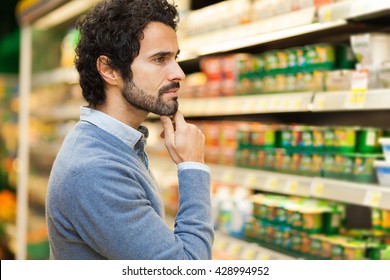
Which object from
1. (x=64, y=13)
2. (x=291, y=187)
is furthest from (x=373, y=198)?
(x=64, y=13)

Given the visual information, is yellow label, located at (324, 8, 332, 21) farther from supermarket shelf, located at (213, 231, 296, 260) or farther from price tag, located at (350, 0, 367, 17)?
supermarket shelf, located at (213, 231, 296, 260)

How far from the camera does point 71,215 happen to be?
141 centimetres

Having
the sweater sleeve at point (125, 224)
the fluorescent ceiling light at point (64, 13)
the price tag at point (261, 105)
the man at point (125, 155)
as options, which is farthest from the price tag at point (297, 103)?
the fluorescent ceiling light at point (64, 13)

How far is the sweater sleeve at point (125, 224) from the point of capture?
1363mm

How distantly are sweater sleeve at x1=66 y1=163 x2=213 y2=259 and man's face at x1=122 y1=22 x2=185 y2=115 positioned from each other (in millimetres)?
223

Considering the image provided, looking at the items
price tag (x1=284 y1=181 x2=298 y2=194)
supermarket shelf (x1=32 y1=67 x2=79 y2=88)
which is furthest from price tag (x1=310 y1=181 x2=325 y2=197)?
supermarket shelf (x1=32 y1=67 x2=79 y2=88)

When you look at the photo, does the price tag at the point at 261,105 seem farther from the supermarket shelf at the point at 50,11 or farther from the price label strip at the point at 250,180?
the supermarket shelf at the point at 50,11

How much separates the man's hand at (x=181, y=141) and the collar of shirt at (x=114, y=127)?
0.09 metres

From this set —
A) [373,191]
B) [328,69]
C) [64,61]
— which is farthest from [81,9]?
[373,191]

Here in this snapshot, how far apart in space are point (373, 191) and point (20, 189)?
14.5ft

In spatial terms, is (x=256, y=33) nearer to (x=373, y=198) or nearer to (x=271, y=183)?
(x=271, y=183)

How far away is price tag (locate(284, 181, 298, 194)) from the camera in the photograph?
2691 millimetres

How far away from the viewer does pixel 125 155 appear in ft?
4.92

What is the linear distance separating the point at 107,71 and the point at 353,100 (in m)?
1.12
